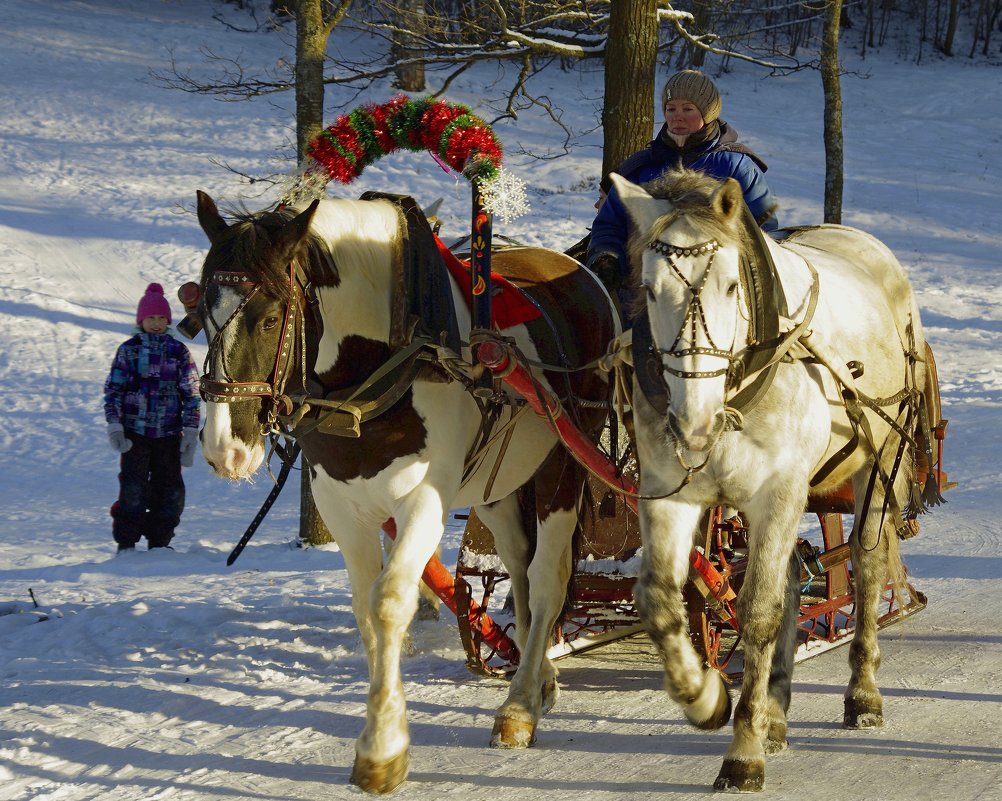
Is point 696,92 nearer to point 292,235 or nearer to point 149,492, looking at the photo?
point 292,235

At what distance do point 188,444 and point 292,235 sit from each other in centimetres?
468

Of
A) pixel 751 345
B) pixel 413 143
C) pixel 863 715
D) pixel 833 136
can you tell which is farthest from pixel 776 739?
pixel 833 136

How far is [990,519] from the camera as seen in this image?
26.5ft

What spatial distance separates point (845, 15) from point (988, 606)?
2737cm

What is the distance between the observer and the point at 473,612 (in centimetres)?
534

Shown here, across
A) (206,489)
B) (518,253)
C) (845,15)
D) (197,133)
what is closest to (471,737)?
(518,253)

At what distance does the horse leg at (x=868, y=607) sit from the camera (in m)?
4.79

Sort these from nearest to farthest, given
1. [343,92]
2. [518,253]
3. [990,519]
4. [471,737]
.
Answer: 1. [471,737]
2. [518,253]
3. [990,519]
4. [343,92]

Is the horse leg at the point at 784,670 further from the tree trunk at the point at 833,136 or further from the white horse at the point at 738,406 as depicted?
the tree trunk at the point at 833,136

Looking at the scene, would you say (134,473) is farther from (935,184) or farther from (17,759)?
(935,184)

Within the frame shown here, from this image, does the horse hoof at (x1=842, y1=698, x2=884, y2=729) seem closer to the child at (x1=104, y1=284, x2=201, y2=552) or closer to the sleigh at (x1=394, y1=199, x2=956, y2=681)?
the sleigh at (x1=394, y1=199, x2=956, y2=681)

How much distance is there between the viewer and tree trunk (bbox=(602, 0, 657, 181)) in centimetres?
734

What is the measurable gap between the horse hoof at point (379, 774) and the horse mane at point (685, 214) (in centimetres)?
179

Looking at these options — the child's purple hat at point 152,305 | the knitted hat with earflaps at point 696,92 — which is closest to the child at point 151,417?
the child's purple hat at point 152,305
